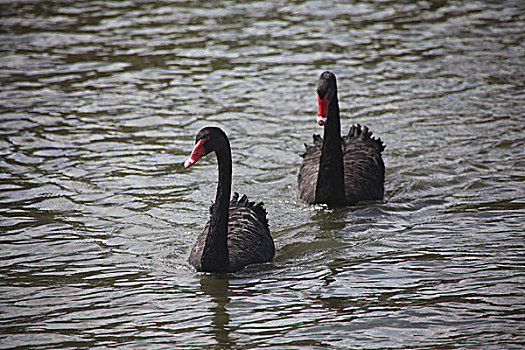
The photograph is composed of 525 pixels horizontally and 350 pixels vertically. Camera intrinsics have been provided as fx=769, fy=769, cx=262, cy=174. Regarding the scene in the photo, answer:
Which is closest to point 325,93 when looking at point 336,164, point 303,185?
point 336,164

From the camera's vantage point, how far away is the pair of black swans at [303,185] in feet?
22.6

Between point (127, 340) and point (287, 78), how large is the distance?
7975 mm

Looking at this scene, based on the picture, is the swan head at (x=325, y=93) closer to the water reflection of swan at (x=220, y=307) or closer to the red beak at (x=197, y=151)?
the red beak at (x=197, y=151)

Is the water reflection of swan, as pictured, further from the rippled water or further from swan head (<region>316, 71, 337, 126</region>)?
swan head (<region>316, 71, 337, 126</region>)

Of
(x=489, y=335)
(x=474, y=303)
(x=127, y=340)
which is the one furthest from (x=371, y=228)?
(x=127, y=340)

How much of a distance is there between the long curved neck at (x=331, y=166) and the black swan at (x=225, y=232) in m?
1.21

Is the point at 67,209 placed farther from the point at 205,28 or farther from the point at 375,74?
the point at 205,28

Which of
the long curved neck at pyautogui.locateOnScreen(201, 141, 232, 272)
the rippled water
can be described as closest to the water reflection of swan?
the rippled water

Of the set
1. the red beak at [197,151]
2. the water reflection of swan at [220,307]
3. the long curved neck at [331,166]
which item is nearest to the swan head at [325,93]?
the long curved neck at [331,166]

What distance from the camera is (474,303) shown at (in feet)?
20.4

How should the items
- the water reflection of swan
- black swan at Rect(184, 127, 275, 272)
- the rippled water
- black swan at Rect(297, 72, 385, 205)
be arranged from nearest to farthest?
the water reflection of swan < the rippled water < black swan at Rect(184, 127, 275, 272) < black swan at Rect(297, 72, 385, 205)

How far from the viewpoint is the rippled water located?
6.18 metres

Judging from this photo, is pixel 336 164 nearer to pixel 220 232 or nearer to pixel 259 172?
pixel 259 172

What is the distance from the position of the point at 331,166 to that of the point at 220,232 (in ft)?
7.15
